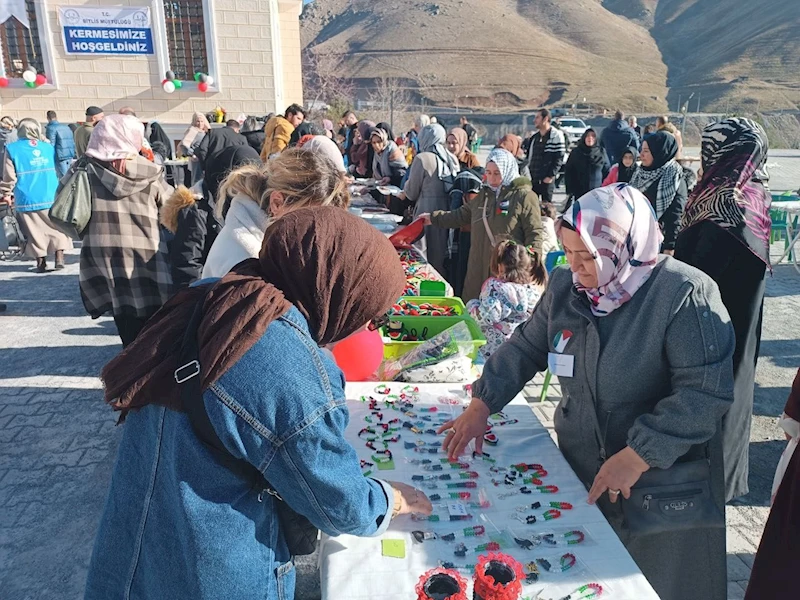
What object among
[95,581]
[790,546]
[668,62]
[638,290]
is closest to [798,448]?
[790,546]

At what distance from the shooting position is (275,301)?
1181mm

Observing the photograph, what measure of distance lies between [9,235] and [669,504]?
28.0 ft

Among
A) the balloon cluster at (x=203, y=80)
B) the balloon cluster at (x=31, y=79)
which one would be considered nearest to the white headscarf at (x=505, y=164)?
the balloon cluster at (x=203, y=80)

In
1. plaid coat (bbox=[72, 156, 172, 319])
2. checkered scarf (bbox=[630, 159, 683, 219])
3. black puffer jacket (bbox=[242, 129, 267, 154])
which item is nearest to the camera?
plaid coat (bbox=[72, 156, 172, 319])

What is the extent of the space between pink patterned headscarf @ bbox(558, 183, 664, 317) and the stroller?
25.2 ft

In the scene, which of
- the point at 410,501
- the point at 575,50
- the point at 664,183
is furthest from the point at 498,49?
the point at 410,501

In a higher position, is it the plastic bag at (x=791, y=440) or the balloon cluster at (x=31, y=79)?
the balloon cluster at (x=31, y=79)

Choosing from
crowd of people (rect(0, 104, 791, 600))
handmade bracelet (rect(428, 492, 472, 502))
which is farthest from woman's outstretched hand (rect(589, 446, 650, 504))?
handmade bracelet (rect(428, 492, 472, 502))

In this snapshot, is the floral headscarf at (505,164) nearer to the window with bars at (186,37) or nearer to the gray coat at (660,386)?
the gray coat at (660,386)

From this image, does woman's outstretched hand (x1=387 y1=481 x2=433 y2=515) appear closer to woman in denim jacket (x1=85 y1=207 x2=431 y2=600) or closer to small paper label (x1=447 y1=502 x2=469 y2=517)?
small paper label (x1=447 y1=502 x2=469 y2=517)

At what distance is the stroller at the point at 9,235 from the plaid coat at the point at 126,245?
4.58m

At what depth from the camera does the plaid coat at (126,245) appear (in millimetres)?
3689

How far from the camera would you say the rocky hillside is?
207ft

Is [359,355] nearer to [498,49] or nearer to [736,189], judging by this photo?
[736,189]
